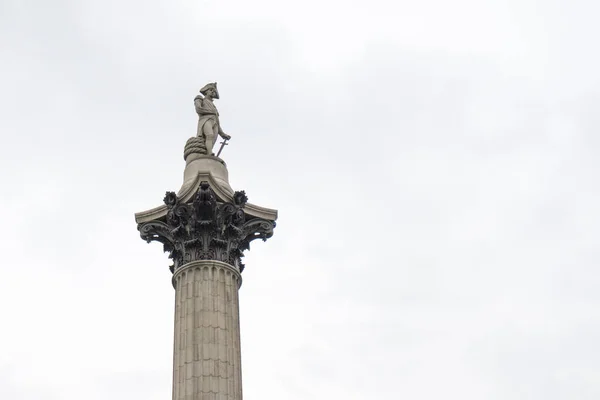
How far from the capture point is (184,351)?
30672 millimetres

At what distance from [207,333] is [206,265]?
2.31m

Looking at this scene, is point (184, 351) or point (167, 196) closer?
point (184, 351)

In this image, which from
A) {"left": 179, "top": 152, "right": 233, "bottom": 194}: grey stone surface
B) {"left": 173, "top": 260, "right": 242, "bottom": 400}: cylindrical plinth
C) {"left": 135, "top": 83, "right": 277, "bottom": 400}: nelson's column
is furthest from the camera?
{"left": 179, "top": 152, "right": 233, "bottom": 194}: grey stone surface

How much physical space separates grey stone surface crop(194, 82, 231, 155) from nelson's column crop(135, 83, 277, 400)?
962 millimetres

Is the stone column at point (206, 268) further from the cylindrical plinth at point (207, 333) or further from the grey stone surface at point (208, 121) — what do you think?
the grey stone surface at point (208, 121)

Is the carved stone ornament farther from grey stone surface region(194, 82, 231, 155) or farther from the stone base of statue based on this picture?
grey stone surface region(194, 82, 231, 155)

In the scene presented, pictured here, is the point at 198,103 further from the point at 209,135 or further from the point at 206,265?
the point at 206,265

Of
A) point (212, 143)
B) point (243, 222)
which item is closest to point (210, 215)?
point (243, 222)

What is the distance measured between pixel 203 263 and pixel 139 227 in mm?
2786

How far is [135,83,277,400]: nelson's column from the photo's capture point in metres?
30.2

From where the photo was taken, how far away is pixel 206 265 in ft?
105

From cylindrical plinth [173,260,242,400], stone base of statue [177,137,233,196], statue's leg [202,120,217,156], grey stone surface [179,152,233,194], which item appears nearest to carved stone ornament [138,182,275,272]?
cylindrical plinth [173,260,242,400]

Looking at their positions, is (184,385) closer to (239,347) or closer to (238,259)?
(239,347)

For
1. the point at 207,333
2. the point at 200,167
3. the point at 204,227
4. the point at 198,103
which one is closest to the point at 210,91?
the point at 198,103
